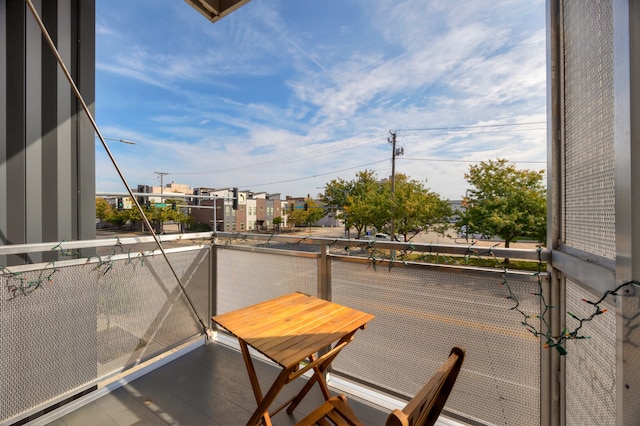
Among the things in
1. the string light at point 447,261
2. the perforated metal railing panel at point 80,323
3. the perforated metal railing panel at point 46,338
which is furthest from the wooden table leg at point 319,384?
the perforated metal railing panel at point 46,338

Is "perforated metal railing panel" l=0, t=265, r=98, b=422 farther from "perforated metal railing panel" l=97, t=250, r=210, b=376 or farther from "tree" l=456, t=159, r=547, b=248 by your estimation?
"tree" l=456, t=159, r=547, b=248

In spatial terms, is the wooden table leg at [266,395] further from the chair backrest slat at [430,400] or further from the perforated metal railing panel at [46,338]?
the perforated metal railing panel at [46,338]

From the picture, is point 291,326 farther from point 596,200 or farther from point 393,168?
point 393,168

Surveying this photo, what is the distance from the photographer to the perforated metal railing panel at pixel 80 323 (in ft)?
5.32

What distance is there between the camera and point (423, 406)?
2.63 ft

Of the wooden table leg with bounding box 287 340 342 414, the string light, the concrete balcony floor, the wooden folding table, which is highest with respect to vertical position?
the string light

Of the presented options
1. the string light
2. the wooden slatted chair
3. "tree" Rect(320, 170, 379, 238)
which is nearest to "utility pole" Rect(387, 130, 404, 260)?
"tree" Rect(320, 170, 379, 238)

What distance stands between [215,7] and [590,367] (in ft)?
11.1

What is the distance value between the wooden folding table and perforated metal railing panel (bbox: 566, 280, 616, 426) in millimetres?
905

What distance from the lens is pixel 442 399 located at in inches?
37.3

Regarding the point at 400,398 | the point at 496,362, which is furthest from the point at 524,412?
the point at 400,398

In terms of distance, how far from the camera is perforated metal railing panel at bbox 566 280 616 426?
2.70 ft

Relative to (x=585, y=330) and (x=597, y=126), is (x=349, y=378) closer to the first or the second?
(x=585, y=330)

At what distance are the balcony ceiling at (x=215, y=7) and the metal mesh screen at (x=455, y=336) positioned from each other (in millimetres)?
2434
